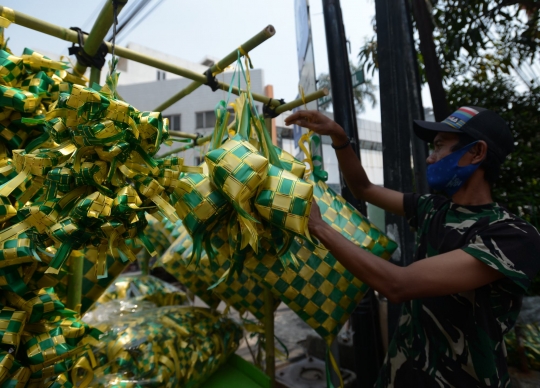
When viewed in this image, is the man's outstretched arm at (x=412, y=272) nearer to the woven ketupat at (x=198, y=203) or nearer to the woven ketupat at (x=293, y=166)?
the woven ketupat at (x=293, y=166)

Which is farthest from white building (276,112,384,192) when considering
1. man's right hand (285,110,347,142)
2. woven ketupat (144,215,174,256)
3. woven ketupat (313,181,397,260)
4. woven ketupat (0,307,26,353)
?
woven ketupat (0,307,26,353)

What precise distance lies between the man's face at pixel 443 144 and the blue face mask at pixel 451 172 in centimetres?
2

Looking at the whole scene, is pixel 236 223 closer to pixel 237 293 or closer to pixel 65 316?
pixel 65 316

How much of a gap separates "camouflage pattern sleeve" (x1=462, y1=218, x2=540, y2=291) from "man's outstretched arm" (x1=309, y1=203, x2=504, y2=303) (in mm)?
31

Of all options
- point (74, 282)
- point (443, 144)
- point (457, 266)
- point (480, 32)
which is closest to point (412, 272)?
point (457, 266)

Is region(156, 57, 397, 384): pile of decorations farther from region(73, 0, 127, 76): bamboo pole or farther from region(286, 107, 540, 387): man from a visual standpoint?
region(73, 0, 127, 76): bamboo pole

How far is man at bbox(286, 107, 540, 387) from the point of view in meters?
0.94

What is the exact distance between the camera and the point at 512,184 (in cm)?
296

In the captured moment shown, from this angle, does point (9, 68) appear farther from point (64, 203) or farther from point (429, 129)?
point (429, 129)

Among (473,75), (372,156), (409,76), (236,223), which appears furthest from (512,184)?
(372,156)

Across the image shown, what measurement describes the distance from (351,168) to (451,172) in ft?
1.28

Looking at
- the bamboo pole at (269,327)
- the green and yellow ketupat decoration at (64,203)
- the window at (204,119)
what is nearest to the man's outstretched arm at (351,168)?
the bamboo pole at (269,327)

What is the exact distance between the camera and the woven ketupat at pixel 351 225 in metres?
1.14

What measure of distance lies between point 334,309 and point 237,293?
43 centimetres
